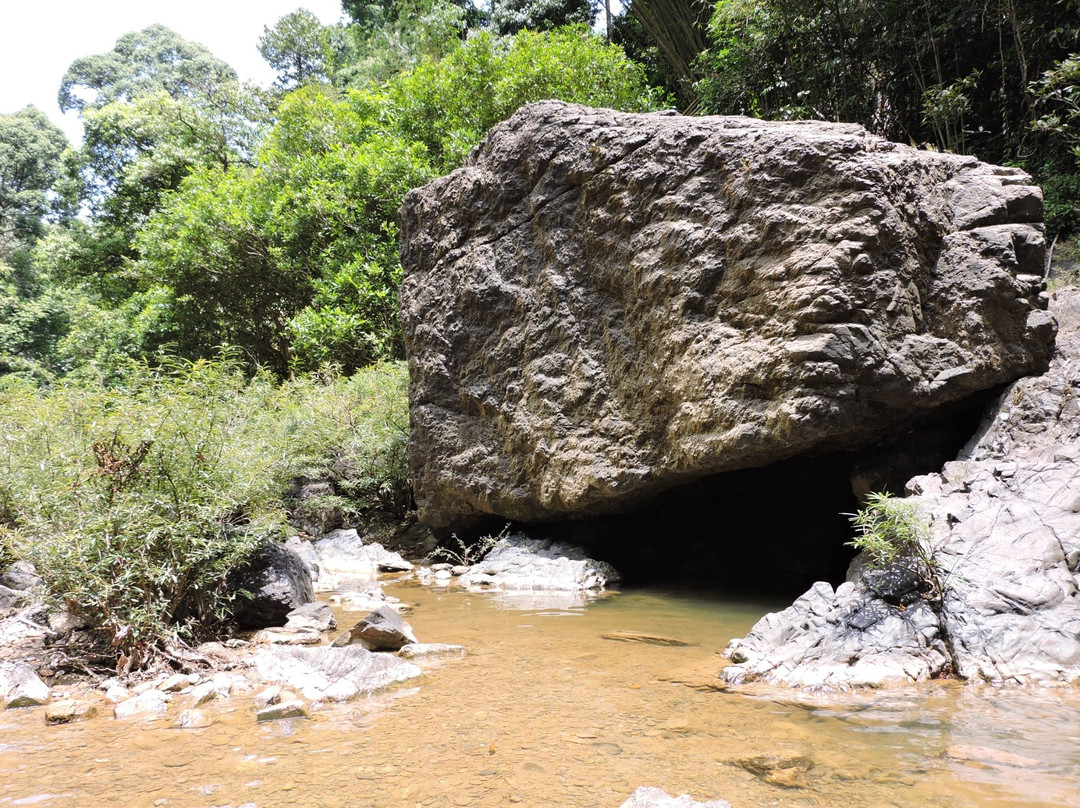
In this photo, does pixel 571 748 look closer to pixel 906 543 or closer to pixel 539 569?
pixel 906 543

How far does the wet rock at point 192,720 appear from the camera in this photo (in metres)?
3.53

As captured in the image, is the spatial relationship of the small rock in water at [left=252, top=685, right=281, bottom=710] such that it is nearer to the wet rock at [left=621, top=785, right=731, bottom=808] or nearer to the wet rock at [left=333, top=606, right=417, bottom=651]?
the wet rock at [left=333, top=606, right=417, bottom=651]

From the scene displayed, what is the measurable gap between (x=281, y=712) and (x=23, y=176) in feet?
133

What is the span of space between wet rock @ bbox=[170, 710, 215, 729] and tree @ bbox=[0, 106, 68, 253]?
123ft

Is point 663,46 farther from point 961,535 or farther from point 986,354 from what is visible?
point 961,535

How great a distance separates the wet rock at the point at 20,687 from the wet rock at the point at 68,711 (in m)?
0.17

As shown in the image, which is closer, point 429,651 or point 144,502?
point 144,502

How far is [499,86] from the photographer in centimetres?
1383

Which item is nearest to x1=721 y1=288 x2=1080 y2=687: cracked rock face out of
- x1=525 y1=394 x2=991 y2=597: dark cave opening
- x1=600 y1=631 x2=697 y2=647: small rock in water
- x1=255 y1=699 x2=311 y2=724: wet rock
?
x1=600 y1=631 x2=697 y2=647: small rock in water

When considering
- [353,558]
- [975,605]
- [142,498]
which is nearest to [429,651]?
[142,498]

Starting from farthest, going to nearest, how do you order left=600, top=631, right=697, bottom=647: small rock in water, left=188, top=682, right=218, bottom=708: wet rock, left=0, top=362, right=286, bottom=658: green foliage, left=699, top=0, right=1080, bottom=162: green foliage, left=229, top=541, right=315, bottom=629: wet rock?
1. left=699, top=0, right=1080, bottom=162: green foliage
2. left=229, top=541, right=315, bottom=629: wet rock
3. left=600, top=631, right=697, bottom=647: small rock in water
4. left=0, top=362, right=286, bottom=658: green foliage
5. left=188, top=682, right=218, bottom=708: wet rock

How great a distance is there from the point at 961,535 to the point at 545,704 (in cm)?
278

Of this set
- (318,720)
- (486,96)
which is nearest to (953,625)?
(318,720)

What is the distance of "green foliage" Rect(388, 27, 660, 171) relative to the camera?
13742 millimetres
